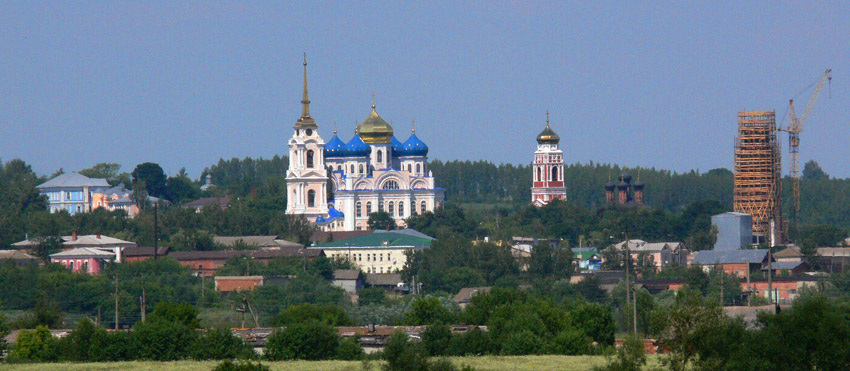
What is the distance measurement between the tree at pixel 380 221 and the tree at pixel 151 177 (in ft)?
101

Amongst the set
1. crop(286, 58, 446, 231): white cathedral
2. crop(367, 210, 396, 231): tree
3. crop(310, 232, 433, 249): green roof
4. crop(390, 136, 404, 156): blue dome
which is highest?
crop(390, 136, 404, 156): blue dome

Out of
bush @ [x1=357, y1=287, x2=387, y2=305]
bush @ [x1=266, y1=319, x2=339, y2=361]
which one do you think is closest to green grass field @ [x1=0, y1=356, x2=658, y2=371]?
bush @ [x1=266, y1=319, x2=339, y2=361]

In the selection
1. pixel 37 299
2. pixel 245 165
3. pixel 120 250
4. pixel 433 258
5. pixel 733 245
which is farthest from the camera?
pixel 245 165

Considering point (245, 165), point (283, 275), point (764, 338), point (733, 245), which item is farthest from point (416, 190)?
point (764, 338)

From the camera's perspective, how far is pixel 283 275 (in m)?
77.4

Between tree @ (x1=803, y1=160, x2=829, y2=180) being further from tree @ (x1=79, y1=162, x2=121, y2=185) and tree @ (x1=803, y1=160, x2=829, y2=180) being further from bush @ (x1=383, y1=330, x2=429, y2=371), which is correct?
bush @ (x1=383, y1=330, x2=429, y2=371)

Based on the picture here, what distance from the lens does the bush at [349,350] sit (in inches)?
1734

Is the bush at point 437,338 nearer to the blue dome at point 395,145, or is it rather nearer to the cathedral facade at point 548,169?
the blue dome at point 395,145

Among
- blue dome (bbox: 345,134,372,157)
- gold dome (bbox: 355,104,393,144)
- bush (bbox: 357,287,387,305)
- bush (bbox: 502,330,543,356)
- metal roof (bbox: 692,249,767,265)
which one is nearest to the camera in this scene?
bush (bbox: 502,330,543,356)

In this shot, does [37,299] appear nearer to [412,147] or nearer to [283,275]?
[283,275]

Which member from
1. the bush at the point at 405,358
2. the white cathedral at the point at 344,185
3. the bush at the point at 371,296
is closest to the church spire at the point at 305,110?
the white cathedral at the point at 344,185

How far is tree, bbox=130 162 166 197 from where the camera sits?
133500mm

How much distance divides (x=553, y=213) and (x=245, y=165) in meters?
59.9

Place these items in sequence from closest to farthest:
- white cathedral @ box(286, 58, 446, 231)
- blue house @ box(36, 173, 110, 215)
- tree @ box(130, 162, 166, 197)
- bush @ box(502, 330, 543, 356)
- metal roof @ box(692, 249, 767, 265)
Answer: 1. bush @ box(502, 330, 543, 356)
2. metal roof @ box(692, 249, 767, 265)
3. white cathedral @ box(286, 58, 446, 231)
4. blue house @ box(36, 173, 110, 215)
5. tree @ box(130, 162, 166, 197)
